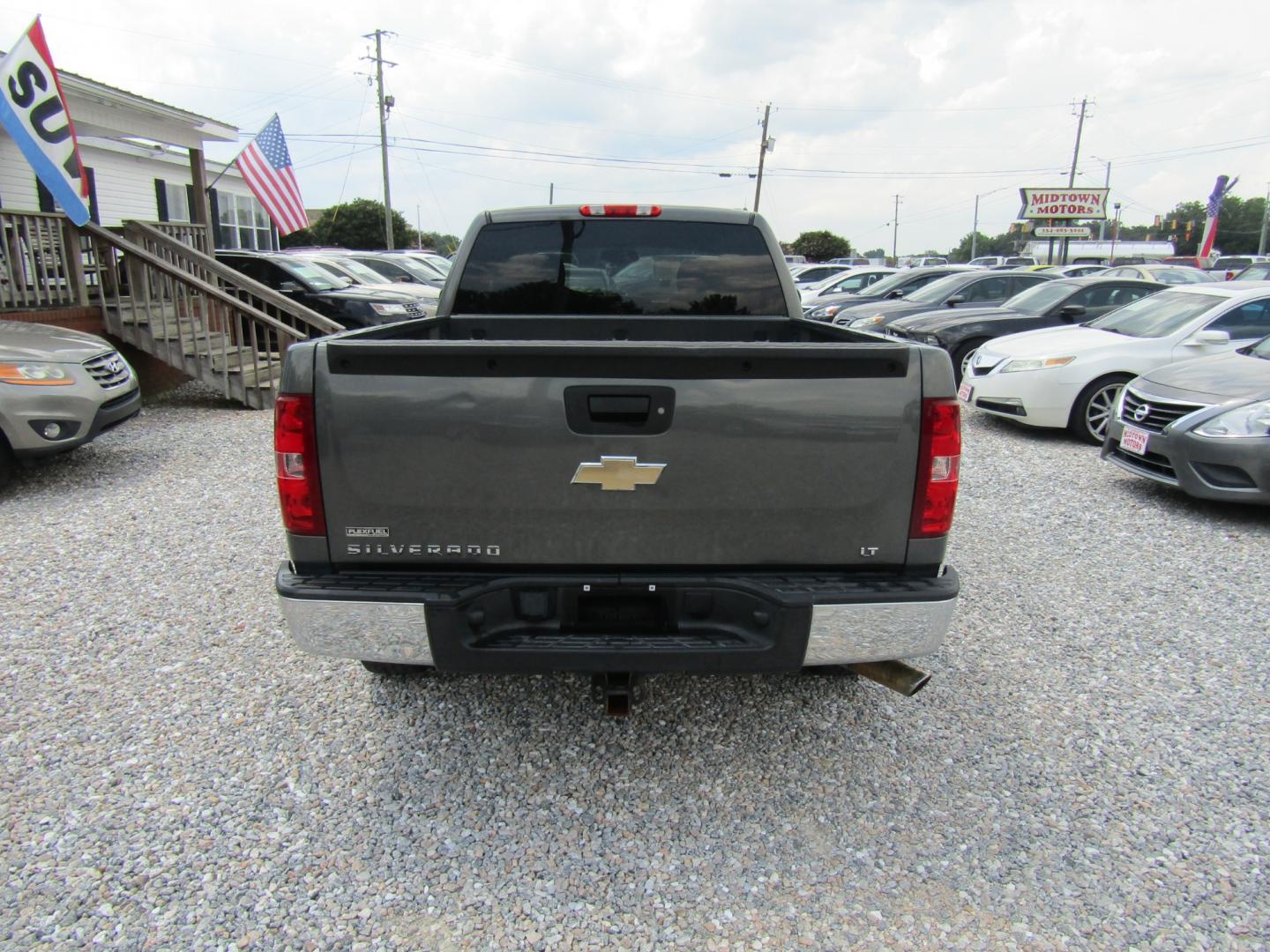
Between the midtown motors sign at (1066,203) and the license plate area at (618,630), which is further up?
the midtown motors sign at (1066,203)

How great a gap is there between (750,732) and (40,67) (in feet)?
32.6

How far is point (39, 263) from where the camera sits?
928 cm

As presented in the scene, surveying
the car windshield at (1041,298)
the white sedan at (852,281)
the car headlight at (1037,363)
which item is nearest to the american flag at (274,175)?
Answer: the white sedan at (852,281)

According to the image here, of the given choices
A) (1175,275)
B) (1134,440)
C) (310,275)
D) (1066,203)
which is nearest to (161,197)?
(310,275)

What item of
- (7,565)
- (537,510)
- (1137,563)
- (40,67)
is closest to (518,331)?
→ (537,510)

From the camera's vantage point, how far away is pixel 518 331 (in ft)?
13.5

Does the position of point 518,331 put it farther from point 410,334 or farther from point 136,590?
point 136,590

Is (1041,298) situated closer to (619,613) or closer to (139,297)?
(619,613)

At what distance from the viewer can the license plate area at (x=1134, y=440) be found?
607cm

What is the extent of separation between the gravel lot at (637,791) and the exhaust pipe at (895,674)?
0.34 m

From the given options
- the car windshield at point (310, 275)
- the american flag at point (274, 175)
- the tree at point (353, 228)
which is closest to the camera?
the car windshield at point (310, 275)

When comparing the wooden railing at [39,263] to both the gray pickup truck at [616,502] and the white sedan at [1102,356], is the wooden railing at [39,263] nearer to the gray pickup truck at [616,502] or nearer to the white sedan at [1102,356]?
the gray pickup truck at [616,502]

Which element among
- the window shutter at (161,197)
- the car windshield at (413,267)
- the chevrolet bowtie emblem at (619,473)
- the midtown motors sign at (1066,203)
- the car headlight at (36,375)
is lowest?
the car headlight at (36,375)

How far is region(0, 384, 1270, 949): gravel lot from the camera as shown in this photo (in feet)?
7.44
